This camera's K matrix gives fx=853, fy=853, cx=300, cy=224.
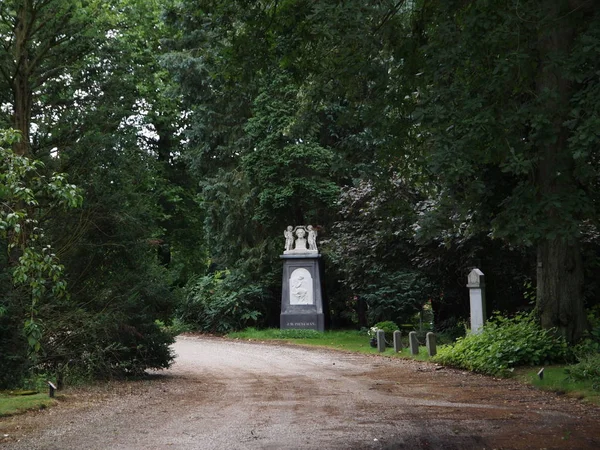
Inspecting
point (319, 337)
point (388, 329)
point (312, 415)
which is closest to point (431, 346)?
point (388, 329)

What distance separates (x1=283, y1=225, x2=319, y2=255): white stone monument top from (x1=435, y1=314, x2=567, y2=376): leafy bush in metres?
15.6

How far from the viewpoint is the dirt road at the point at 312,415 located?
30.1 ft

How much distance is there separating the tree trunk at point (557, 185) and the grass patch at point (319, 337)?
878 cm

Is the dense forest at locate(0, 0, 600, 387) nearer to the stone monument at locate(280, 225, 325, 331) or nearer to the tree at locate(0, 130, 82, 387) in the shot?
the tree at locate(0, 130, 82, 387)

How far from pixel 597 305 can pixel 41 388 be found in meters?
13.8

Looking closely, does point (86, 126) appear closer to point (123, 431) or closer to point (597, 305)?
point (123, 431)

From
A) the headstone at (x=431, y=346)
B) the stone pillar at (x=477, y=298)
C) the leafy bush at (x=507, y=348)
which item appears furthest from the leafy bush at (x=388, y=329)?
the leafy bush at (x=507, y=348)

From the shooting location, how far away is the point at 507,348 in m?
A: 17.2

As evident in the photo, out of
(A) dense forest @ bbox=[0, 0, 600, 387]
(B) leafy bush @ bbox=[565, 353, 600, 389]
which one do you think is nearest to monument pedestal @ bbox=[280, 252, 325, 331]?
(A) dense forest @ bbox=[0, 0, 600, 387]

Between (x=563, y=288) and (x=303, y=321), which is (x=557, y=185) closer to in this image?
(x=563, y=288)

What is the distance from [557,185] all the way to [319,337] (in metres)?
20.5

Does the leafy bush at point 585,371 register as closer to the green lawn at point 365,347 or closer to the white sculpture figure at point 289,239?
the green lawn at point 365,347

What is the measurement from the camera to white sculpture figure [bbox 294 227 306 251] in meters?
34.7

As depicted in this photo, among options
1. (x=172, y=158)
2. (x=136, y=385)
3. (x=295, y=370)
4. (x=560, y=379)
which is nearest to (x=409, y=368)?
(x=295, y=370)
